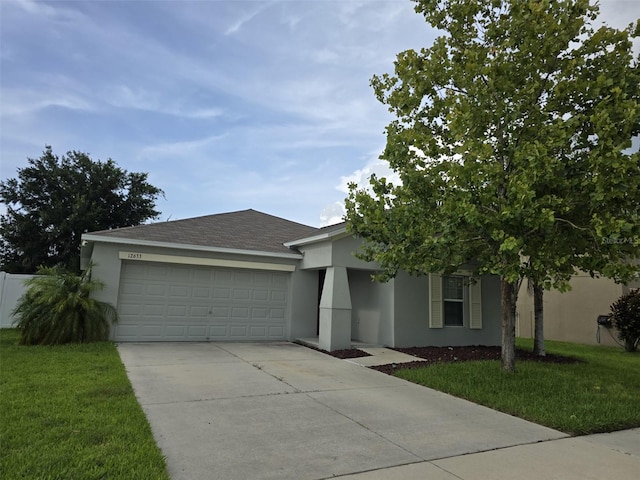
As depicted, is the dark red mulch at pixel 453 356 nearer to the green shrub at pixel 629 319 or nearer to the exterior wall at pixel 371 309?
the exterior wall at pixel 371 309

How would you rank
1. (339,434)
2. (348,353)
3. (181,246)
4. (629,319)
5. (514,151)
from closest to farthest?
(339,434), (514,151), (348,353), (181,246), (629,319)

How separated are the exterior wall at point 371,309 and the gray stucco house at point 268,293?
31 millimetres

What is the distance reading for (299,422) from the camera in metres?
5.12

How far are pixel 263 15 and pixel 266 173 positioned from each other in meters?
6.77

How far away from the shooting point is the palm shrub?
9.88 meters

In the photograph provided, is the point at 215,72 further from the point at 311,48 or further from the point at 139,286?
the point at 139,286

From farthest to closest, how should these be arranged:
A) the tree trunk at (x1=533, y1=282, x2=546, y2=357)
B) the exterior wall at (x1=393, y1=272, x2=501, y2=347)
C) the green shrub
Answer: the green shrub → the exterior wall at (x1=393, y1=272, x2=501, y2=347) → the tree trunk at (x1=533, y1=282, x2=546, y2=357)

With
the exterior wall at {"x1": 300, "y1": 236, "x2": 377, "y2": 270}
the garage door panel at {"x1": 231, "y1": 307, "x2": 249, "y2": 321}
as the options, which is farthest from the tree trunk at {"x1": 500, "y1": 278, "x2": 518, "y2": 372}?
the garage door panel at {"x1": 231, "y1": 307, "x2": 249, "y2": 321}

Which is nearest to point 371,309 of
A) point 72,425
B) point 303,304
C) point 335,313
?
point 335,313

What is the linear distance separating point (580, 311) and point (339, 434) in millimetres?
16215

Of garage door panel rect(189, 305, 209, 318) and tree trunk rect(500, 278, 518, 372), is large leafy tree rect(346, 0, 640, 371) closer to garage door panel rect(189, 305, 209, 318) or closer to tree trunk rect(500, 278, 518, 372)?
tree trunk rect(500, 278, 518, 372)

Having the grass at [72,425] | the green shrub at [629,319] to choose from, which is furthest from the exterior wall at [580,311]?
the grass at [72,425]

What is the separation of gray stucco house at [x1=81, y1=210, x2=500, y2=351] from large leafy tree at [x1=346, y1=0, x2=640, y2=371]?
10.3 feet

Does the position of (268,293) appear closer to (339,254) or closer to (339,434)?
(339,254)
